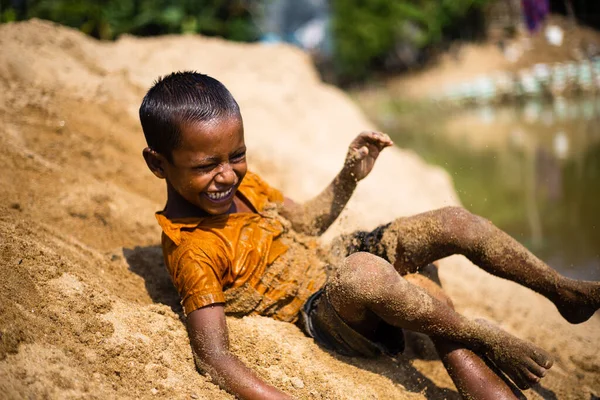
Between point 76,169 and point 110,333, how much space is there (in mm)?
1816

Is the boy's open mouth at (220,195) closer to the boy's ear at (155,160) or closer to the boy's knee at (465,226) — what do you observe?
the boy's ear at (155,160)

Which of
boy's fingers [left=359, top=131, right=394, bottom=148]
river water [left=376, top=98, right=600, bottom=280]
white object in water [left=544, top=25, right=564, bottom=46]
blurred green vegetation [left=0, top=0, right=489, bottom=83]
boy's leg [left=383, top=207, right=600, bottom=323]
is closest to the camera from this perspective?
boy's leg [left=383, top=207, right=600, bottom=323]

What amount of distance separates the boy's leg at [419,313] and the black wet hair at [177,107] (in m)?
0.77

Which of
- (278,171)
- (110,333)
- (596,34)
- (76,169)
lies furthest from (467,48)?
(110,333)

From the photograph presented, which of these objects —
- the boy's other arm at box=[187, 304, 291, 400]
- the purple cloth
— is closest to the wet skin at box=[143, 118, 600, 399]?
the boy's other arm at box=[187, 304, 291, 400]

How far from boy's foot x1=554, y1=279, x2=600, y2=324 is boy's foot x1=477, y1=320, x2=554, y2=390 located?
0.28 metres

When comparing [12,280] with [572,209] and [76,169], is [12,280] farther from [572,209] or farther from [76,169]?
[572,209]

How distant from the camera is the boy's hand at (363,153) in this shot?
244 cm

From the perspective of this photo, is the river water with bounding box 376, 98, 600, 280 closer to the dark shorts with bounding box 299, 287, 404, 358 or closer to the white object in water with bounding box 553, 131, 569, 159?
the white object in water with bounding box 553, 131, 569, 159

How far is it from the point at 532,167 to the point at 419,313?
18.0ft

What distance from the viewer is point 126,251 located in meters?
2.91

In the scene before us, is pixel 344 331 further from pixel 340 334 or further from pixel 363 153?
pixel 363 153

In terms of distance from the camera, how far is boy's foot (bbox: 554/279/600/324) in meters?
2.19

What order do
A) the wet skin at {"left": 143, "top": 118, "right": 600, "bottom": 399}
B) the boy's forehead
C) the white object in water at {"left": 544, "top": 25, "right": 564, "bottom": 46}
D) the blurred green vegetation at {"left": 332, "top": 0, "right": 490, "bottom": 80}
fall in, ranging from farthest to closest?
the blurred green vegetation at {"left": 332, "top": 0, "right": 490, "bottom": 80}
the white object in water at {"left": 544, "top": 25, "right": 564, "bottom": 46}
the boy's forehead
the wet skin at {"left": 143, "top": 118, "right": 600, "bottom": 399}
